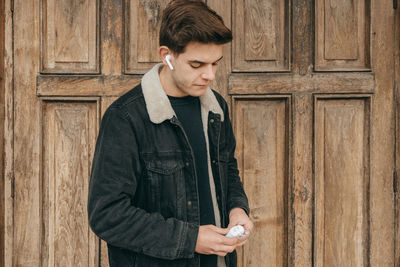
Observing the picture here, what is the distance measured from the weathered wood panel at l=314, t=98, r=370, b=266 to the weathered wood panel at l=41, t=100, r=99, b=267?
1409 mm

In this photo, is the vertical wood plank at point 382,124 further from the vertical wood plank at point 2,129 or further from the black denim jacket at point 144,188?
the vertical wood plank at point 2,129

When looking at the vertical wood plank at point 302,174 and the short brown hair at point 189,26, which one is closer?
the short brown hair at point 189,26

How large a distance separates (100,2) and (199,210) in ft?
5.01

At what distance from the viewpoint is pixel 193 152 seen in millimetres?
2102

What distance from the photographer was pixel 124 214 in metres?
1.89

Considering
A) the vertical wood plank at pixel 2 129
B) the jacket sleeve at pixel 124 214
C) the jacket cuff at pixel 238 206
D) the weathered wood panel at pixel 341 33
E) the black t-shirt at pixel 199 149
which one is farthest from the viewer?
the weathered wood panel at pixel 341 33

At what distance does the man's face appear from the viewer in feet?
6.44

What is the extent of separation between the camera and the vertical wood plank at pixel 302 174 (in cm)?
296

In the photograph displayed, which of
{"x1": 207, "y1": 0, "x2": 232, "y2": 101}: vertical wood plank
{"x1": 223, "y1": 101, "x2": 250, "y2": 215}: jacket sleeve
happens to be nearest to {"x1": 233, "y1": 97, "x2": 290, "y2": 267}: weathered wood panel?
{"x1": 207, "y1": 0, "x2": 232, "y2": 101}: vertical wood plank

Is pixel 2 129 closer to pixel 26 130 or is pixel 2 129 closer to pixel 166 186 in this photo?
pixel 26 130

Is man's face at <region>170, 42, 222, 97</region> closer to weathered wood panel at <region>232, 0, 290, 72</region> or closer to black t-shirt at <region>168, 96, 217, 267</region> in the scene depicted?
black t-shirt at <region>168, 96, 217, 267</region>

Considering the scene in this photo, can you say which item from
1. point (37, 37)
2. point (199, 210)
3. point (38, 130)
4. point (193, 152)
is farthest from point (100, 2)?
point (199, 210)

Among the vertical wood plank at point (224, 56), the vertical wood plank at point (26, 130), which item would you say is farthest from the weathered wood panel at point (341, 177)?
the vertical wood plank at point (26, 130)

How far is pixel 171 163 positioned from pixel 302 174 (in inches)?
47.3
